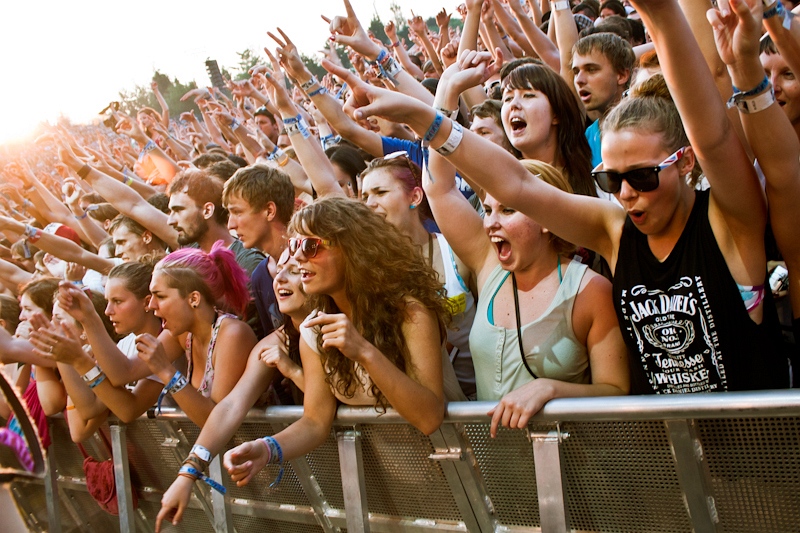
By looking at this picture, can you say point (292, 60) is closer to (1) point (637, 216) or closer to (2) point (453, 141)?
(2) point (453, 141)

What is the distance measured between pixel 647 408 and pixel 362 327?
1.07m

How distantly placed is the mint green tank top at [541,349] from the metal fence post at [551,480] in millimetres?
235

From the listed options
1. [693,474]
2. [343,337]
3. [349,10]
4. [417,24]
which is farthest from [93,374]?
[417,24]

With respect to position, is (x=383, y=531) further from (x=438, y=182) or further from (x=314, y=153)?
(x=314, y=153)

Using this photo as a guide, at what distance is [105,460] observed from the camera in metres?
4.24

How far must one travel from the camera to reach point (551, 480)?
Answer: 2.32 metres

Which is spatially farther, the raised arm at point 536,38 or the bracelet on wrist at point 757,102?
the raised arm at point 536,38

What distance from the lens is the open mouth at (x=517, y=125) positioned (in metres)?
3.52

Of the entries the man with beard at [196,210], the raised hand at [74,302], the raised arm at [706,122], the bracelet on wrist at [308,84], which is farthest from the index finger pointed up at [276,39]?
the raised arm at [706,122]

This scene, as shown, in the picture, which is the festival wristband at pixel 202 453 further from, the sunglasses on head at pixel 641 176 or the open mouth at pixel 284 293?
the sunglasses on head at pixel 641 176

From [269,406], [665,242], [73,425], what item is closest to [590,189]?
[665,242]

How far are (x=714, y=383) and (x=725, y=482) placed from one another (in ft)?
0.92

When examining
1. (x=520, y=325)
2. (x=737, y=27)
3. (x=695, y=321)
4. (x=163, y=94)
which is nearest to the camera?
(x=737, y=27)

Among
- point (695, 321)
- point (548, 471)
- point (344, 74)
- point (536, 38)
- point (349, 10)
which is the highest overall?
point (349, 10)
